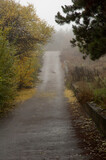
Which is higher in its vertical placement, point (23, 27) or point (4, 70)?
point (23, 27)

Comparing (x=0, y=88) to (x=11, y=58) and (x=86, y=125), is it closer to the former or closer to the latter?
(x=11, y=58)

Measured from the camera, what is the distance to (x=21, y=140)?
6867 mm

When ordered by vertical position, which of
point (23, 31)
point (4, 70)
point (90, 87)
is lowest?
point (90, 87)

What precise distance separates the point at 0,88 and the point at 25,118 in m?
1.65

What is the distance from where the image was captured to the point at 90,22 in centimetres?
735

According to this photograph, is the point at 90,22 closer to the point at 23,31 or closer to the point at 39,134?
the point at 39,134

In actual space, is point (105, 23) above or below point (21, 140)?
above

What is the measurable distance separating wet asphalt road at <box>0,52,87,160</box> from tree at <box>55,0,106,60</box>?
99.0 inches

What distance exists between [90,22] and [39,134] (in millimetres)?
3728

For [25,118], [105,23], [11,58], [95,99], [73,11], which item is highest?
[73,11]

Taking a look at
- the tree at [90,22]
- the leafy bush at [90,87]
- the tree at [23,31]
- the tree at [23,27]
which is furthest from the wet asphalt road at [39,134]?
the tree at [23,27]

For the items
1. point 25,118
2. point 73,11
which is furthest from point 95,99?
point 73,11

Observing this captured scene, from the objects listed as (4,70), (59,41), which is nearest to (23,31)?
(4,70)

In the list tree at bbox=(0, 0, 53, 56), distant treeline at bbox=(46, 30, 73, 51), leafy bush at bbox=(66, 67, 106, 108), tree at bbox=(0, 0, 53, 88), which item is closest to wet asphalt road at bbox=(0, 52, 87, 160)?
leafy bush at bbox=(66, 67, 106, 108)
